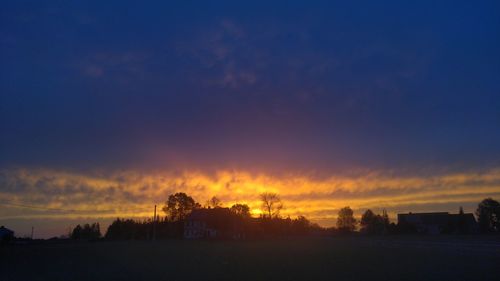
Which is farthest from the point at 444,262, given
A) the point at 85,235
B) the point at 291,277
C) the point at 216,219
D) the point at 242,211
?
the point at 85,235

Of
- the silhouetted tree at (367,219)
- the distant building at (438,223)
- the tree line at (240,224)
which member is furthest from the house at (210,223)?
the silhouetted tree at (367,219)

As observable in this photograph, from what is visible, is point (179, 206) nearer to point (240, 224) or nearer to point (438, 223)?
point (240, 224)

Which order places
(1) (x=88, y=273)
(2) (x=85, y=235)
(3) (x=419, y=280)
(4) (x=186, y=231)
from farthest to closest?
(2) (x=85, y=235), (4) (x=186, y=231), (1) (x=88, y=273), (3) (x=419, y=280)

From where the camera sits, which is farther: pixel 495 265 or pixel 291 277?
pixel 495 265

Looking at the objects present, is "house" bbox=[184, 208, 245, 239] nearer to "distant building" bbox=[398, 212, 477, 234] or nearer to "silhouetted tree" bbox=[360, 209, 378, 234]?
"distant building" bbox=[398, 212, 477, 234]

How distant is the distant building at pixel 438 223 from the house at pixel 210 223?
46197mm

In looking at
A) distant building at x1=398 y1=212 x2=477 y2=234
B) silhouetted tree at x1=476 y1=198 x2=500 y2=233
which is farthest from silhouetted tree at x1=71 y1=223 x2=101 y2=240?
silhouetted tree at x1=476 y1=198 x2=500 y2=233

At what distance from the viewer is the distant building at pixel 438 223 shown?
104 metres

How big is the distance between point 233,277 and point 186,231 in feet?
292

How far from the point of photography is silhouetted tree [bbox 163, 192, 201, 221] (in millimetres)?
122500

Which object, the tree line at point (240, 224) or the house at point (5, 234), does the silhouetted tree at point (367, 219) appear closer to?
the tree line at point (240, 224)

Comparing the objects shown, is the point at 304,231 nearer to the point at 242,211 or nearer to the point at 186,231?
the point at 242,211

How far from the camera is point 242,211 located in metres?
126

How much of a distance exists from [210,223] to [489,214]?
78.3 metres
